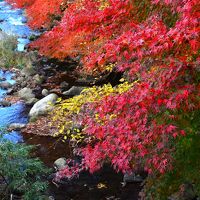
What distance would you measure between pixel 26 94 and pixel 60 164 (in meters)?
5.78

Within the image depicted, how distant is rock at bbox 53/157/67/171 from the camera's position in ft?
30.4

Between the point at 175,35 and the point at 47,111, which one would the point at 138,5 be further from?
the point at 47,111

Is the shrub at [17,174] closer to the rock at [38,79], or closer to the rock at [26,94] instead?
the rock at [26,94]

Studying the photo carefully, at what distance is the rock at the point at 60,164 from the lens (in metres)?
9.25

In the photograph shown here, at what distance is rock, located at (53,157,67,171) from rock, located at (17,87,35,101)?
5.24 metres

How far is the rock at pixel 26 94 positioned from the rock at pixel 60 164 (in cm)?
524

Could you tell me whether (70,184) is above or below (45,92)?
above

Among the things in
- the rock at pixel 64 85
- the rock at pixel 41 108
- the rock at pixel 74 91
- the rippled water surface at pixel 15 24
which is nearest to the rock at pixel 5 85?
the rock at pixel 64 85

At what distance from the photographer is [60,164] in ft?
30.6

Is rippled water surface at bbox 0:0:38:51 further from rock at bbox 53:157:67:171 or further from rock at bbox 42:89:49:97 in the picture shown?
rock at bbox 53:157:67:171

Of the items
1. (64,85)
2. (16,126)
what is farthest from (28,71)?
(16,126)

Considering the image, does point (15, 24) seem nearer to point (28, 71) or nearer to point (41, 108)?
point (28, 71)

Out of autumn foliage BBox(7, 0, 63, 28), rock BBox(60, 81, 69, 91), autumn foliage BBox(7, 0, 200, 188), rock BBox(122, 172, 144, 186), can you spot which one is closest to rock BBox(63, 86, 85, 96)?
rock BBox(60, 81, 69, 91)

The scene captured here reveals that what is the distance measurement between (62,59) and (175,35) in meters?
14.4
